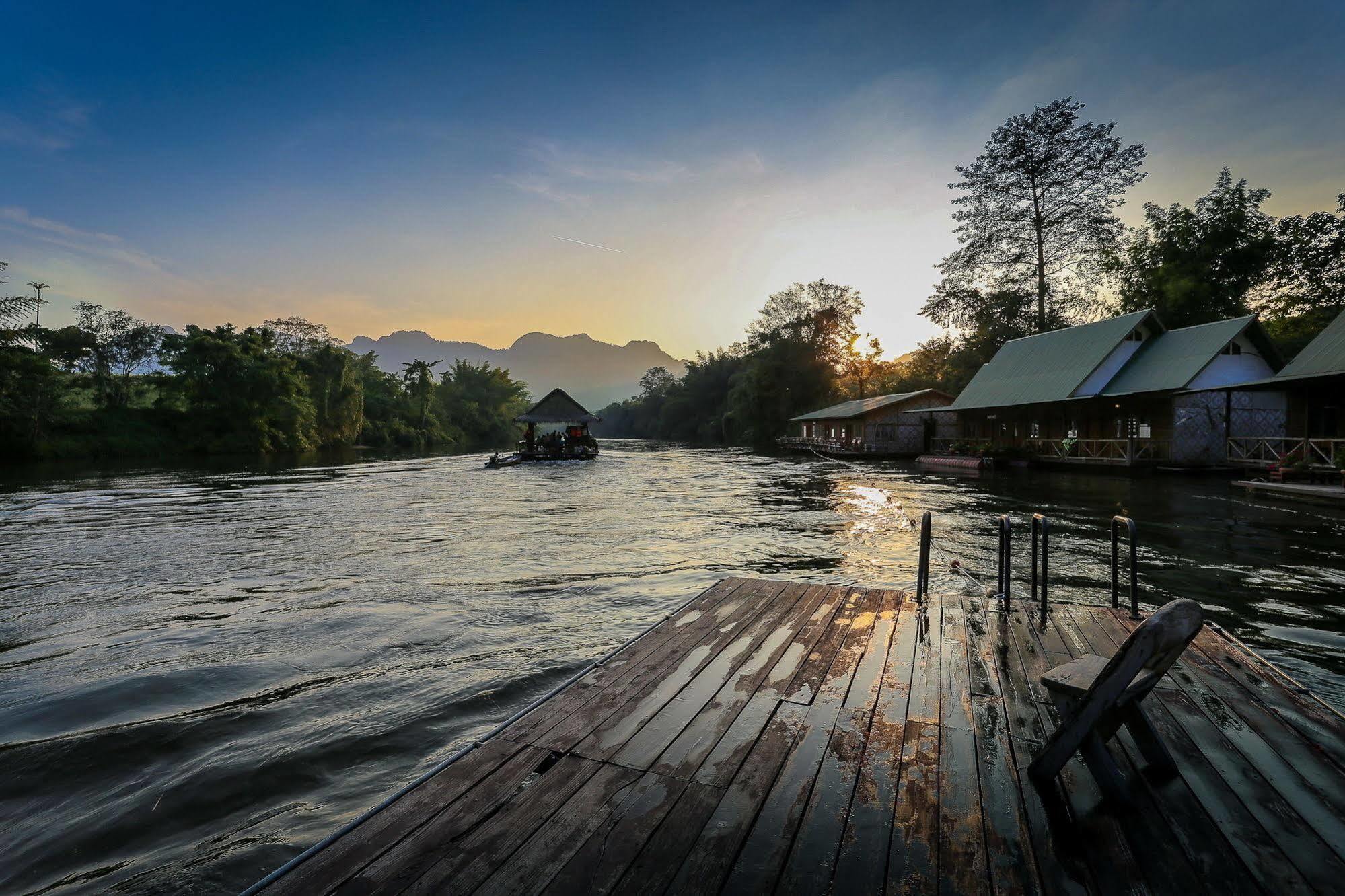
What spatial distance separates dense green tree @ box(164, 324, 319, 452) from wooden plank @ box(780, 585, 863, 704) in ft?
170

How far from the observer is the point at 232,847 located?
3346 millimetres

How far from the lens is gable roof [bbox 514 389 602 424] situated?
36025mm

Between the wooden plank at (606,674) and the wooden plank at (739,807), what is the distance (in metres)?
1.11

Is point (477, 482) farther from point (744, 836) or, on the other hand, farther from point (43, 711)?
point (744, 836)

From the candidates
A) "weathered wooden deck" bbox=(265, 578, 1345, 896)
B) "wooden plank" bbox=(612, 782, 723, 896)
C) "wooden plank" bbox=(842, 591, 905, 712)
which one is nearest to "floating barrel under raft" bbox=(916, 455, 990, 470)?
"wooden plank" bbox=(842, 591, 905, 712)

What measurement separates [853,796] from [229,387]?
54682mm

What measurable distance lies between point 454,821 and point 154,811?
2.72 meters

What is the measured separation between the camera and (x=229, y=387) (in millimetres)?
45062

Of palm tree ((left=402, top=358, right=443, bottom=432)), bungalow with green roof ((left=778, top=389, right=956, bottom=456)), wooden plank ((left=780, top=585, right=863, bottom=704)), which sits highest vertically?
palm tree ((left=402, top=358, right=443, bottom=432))

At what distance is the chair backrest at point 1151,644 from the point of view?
230 cm

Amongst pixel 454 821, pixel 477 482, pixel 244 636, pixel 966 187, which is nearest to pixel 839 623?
pixel 454 821

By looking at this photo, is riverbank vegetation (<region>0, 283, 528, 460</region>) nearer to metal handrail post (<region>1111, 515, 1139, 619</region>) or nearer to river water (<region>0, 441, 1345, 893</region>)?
river water (<region>0, 441, 1345, 893</region>)

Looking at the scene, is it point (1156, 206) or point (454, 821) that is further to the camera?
point (1156, 206)

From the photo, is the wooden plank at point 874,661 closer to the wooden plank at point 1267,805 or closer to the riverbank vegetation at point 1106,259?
the wooden plank at point 1267,805
